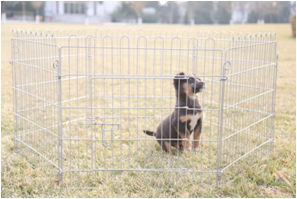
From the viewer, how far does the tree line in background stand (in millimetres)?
41062

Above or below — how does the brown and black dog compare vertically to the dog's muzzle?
below

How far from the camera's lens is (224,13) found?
45.9 m

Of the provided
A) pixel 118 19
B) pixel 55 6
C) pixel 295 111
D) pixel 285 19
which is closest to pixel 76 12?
pixel 55 6

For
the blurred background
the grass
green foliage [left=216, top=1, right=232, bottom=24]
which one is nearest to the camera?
the grass

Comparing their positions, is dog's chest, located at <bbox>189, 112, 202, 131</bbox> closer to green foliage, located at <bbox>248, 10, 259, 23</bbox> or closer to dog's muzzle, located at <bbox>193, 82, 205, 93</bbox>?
dog's muzzle, located at <bbox>193, 82, 205, 93</bbox>

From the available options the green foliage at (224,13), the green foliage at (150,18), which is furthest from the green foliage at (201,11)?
the green foliage at (150,18)

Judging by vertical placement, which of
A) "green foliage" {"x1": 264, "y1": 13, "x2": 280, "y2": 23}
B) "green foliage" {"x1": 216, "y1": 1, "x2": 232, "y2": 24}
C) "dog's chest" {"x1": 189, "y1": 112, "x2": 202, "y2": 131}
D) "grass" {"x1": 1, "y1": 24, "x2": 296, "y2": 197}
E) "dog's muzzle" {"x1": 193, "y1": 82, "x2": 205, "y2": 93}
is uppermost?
"green foliage" {"x1": 216, "y1": 1, "x2": 232, "y2": 24}

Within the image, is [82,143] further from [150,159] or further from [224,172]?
[224,172]

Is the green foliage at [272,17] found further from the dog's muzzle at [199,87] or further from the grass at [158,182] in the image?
the dog's muzzle at [199,87]

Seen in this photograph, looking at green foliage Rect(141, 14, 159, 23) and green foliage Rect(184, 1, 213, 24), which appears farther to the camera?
green foliage Rect(141, 14, 159, 23)

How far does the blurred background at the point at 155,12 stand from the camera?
145 ft

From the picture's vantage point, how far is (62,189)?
12.0 feet

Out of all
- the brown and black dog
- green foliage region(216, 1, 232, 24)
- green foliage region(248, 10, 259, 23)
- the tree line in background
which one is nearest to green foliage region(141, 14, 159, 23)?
the tree line in background

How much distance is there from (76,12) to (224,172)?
53886 millimetres
